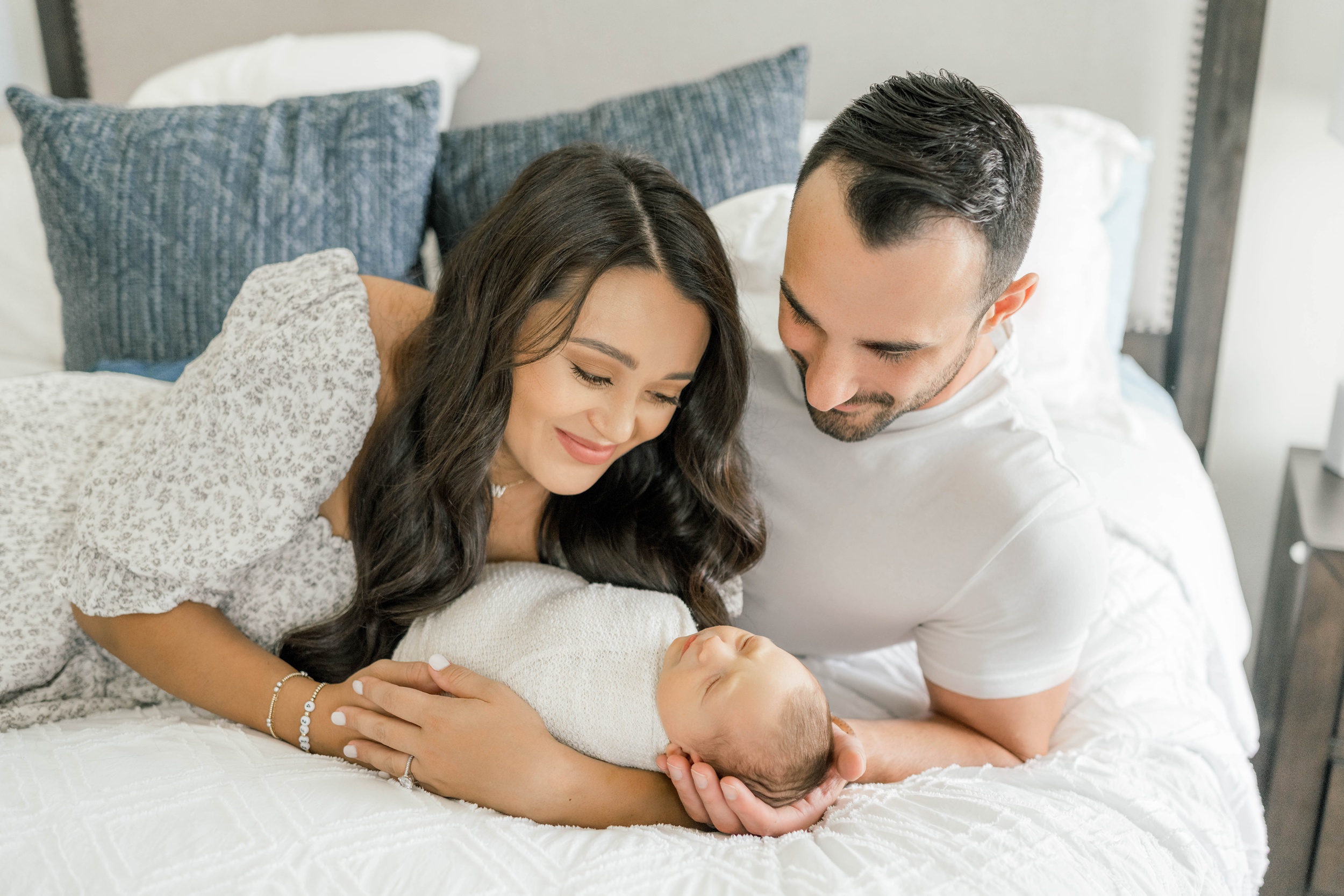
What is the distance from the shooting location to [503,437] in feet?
4.48

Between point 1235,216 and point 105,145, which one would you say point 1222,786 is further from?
point 105,145

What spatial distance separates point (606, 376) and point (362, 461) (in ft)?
1.26

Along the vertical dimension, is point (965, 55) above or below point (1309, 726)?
above

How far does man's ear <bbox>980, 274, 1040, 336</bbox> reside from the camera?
1.24 metres

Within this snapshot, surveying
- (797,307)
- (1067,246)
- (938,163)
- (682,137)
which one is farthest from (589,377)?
(1067,246)

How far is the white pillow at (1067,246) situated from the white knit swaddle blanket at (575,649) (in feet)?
2.17

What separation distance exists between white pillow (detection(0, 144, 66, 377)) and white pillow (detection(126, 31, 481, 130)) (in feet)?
1.15

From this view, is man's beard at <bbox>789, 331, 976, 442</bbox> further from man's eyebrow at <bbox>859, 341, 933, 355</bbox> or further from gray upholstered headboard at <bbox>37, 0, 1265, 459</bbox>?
gray upholstered headboard at <bbox>37, 0, 1265, 459</bbox>

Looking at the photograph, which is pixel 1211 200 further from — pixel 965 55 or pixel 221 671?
pixel 221 671

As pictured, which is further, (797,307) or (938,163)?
(797,307)

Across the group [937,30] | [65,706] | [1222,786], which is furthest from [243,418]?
[937,30]

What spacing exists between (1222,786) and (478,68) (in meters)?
2.19

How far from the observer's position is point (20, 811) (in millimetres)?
951

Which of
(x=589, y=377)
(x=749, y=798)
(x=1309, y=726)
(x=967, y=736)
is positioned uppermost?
(x=589, y=377)
